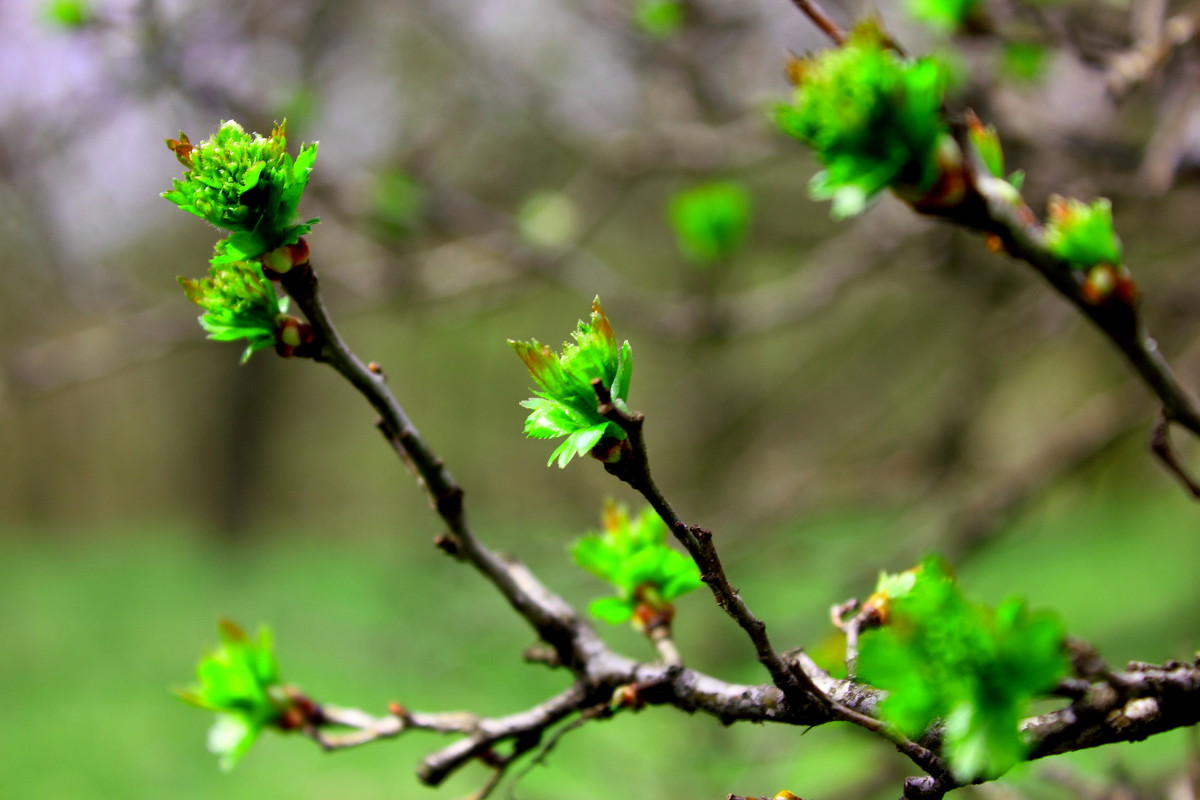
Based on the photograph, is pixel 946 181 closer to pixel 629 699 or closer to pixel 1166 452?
pixel 1166 452

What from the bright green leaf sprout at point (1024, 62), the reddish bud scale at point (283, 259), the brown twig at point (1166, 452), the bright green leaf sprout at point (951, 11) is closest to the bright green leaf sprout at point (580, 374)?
the reddish bud scale at point (283, 259)

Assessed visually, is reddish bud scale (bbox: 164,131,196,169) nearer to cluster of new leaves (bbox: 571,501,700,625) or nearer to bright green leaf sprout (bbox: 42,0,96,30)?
cluster of new leaves (bbox: 571,501,700,625)

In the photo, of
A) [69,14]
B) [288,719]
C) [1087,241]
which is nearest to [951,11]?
[1087,241]

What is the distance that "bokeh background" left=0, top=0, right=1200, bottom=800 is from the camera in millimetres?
1301

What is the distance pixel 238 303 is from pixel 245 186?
0.07 meters

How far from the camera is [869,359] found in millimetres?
2271

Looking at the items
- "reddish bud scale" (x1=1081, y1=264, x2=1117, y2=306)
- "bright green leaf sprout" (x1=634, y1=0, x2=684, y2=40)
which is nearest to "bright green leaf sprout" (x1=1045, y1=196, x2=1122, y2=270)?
"reddish bud scale" (x1=1081, y1=264, x2=1117, y2=306)

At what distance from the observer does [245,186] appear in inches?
14.2

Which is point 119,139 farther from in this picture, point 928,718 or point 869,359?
point 928,718

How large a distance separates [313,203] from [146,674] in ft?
9.00

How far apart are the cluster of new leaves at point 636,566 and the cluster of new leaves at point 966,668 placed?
0.63ft

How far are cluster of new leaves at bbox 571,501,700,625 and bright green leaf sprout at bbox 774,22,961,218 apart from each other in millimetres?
206

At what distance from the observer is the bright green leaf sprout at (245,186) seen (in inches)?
14.1

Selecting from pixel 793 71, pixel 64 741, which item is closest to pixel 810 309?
pixel 793 71
